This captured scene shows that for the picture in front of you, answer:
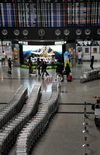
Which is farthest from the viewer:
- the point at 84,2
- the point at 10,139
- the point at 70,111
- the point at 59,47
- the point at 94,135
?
the point at 59,47

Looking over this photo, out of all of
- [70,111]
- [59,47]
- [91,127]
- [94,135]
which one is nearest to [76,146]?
[94,135]

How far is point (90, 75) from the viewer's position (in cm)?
1666

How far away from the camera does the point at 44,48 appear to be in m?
22.5

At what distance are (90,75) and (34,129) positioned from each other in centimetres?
940

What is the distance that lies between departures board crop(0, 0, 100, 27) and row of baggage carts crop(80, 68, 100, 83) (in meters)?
3.35

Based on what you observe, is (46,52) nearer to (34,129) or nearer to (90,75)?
(90,75)

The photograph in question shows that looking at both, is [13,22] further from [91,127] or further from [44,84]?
[91,127]

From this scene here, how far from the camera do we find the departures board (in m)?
17.5

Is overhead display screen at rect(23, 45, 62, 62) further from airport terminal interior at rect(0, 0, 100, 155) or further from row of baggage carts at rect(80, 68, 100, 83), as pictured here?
row of baggage carts at rect(80, 68, 100, 83)

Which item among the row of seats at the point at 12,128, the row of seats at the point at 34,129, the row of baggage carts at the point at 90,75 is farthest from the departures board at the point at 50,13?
the row of seats at the point at 12,128

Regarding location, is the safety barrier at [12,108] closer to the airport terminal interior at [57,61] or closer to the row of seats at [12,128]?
the airport terminal interior at [57,61]

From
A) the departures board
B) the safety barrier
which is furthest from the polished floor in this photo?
the departures board

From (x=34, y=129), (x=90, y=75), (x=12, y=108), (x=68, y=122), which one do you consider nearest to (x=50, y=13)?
(x=90, y=75)

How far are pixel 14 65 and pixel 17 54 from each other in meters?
1.06
